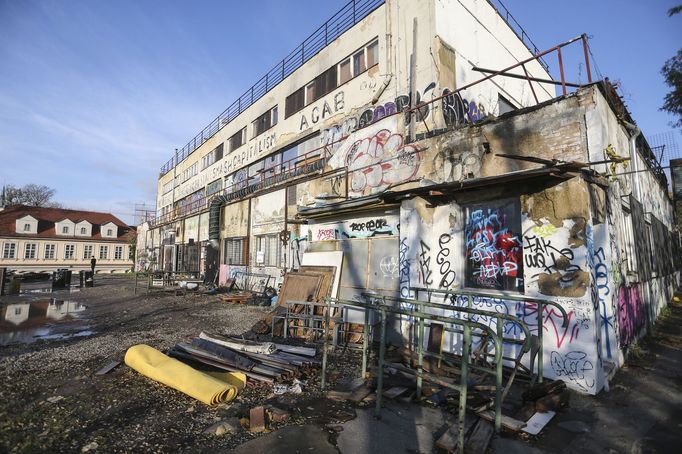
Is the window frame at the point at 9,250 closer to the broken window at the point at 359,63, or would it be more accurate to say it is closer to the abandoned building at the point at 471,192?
the abandoned building at the point at 471,192

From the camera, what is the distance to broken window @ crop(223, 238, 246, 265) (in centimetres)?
1627

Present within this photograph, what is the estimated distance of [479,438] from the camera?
10.6 feet

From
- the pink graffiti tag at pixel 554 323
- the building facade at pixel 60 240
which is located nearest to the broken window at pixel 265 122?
the pink graffiti tag at pixel 554 323

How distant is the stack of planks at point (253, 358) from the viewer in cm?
487

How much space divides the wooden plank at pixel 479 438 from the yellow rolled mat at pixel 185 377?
2782 mm

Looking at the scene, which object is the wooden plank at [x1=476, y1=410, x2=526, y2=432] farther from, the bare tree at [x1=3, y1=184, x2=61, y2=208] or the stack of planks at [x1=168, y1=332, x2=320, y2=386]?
the bare tree at [x1=3, y1=184, x2=61, y2=208]

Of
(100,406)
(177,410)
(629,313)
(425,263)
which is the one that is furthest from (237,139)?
(629,313)

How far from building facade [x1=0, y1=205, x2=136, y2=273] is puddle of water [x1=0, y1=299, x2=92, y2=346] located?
3143 cm

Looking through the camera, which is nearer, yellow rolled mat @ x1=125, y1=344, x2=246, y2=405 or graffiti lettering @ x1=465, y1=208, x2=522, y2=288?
yellow rolled mat @ x1=125, y1=344, x2=246, y2=405

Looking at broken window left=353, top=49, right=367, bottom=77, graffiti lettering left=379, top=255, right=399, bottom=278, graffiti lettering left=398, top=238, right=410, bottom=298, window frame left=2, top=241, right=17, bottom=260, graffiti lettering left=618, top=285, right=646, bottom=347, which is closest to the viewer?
graffiti lettering left=618, top=285, right=646, bottom=347

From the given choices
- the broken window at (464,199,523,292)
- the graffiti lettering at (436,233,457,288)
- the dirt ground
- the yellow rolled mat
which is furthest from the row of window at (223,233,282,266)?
the broken window at (464,199,523,292)

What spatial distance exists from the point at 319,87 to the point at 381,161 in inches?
391

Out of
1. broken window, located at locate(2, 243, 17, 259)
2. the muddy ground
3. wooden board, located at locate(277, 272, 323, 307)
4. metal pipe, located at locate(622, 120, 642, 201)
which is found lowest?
the muddy ground

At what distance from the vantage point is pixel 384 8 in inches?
540
